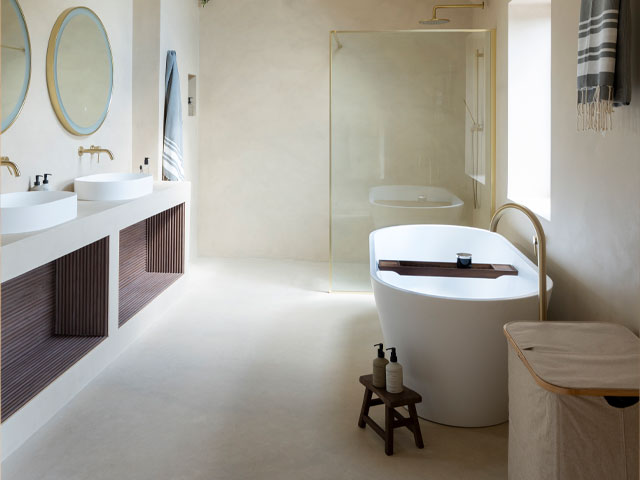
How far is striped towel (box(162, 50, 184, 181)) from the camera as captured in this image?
5.08 m

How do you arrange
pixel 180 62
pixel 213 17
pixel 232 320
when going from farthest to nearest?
pixel 213 17
pixel 180 62
pixel 232 320

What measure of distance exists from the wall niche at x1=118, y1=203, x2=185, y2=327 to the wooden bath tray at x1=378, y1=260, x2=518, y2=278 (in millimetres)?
1960

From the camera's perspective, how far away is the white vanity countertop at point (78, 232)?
8.11 ft

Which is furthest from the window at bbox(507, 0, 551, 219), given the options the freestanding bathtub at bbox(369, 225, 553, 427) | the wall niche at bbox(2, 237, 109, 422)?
the wall niche at bbox(2, 237, 109, 422)

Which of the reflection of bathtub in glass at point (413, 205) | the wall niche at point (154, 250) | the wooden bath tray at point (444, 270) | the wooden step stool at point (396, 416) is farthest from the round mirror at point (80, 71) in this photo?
the wooden step stool at point (396, 416)

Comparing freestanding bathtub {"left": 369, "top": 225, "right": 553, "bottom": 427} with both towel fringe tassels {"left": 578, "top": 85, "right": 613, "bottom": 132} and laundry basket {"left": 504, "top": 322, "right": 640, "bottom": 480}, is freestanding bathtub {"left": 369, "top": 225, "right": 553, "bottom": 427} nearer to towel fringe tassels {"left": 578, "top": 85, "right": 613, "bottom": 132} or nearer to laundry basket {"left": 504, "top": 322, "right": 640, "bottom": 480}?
laundry basket {"left": 504, "top": 322, "right": 640, "bottom": 480}

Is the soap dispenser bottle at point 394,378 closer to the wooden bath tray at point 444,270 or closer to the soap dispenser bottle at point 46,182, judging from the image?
the wooden bath tray at point 444,270

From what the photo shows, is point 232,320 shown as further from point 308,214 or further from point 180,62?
point 180,62

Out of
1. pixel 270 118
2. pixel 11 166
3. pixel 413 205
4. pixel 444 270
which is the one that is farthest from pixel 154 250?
pixel 444 270

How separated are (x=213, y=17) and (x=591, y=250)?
4677 millimetres

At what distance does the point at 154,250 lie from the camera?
498 centimetres

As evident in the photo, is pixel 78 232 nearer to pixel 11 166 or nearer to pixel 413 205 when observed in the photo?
pixel 11 166

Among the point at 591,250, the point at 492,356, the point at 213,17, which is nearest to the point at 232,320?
the point at 492,356

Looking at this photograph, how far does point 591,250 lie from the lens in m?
2.72
